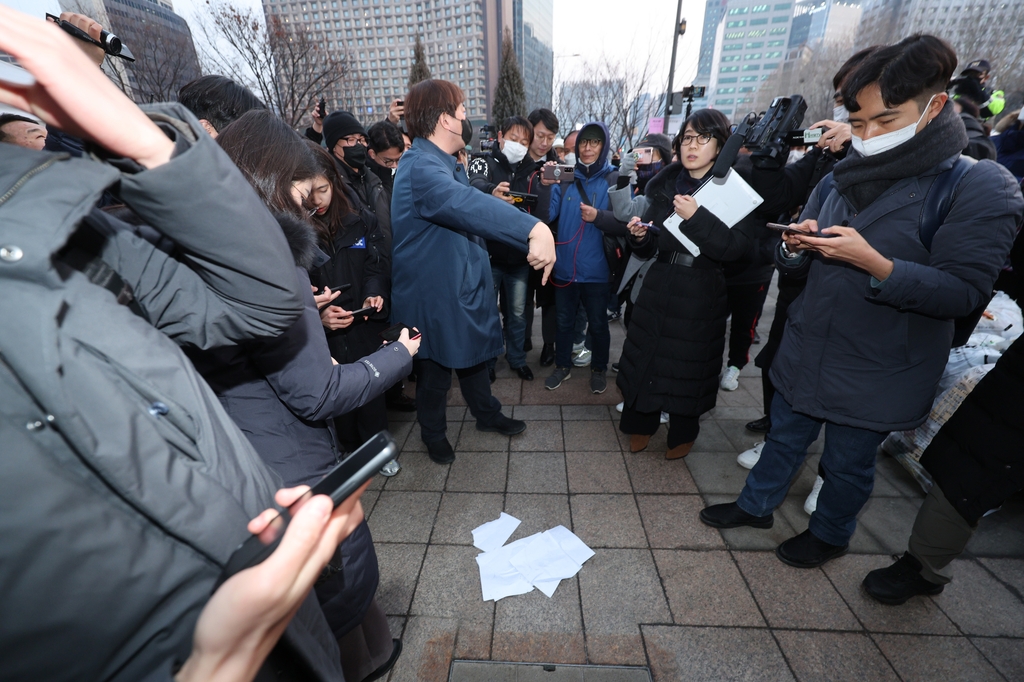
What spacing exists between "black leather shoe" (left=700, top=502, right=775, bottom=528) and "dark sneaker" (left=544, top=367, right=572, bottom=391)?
78.7 inches

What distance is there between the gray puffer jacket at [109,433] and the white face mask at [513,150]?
415cm

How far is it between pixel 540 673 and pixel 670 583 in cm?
84

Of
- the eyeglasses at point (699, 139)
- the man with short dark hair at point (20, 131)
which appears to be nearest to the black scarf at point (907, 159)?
the eyeglasses at point (699, 139)

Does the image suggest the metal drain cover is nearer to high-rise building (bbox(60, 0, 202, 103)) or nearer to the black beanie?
the black beanie

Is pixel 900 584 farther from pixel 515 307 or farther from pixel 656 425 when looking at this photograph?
pixel 515 307

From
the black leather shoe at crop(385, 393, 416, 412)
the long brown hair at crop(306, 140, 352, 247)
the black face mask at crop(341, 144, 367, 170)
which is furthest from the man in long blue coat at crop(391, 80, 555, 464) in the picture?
the black face mask at crop(341, 144, 367, 170)

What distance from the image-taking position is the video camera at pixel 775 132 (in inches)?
107

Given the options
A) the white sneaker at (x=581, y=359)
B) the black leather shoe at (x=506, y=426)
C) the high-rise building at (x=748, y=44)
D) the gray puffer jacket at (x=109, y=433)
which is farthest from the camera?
the high-rise building at (x=748, y=44)

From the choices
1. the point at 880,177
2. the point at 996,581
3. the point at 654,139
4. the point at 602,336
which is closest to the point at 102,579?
the point at 880,177

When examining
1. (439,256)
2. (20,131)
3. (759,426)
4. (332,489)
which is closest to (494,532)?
(439,256)

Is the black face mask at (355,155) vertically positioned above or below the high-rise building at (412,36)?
below

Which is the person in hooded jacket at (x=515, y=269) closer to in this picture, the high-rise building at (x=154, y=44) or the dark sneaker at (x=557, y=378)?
the dark sneaker at (x=557, y=378)

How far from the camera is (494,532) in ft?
8.77

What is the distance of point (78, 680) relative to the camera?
0.64 m
